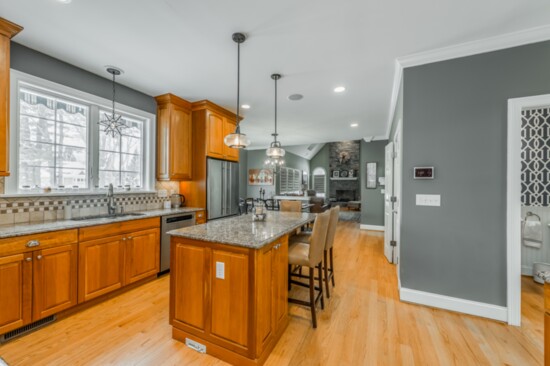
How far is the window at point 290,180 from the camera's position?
32.3 ft

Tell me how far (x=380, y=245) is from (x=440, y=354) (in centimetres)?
329

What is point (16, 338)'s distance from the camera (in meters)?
1.94

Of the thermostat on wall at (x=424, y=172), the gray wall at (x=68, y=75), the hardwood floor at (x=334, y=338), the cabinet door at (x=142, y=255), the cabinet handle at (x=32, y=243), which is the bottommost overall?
the hardwood floor at (x=334, y=338)

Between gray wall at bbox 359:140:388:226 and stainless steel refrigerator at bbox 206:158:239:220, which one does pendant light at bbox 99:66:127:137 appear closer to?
stainless steel refrigerator at bbox 206:158:239:220

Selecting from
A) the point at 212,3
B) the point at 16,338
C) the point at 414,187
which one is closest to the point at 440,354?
the point at 414,187

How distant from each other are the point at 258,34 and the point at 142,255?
9.33 ft

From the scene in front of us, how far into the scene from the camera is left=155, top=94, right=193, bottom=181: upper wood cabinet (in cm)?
359

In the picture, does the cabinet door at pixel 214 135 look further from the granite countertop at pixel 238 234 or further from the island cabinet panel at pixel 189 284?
the island cabinet panel at pixel 189 284

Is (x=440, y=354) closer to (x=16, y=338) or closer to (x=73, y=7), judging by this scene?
(x=16, y=338)

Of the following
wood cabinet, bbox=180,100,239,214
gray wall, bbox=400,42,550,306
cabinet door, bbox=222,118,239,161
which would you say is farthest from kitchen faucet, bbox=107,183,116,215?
gray wall, bbox=400,42,550,306

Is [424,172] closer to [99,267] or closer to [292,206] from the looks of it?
[292,206]

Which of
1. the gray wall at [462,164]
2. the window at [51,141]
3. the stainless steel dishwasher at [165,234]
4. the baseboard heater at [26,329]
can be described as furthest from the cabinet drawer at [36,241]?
the gray wall at [462,164]

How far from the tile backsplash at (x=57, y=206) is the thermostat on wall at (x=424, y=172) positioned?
3.70 meters

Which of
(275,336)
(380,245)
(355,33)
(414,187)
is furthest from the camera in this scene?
(380,245)
